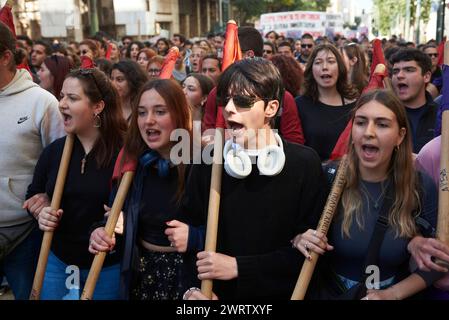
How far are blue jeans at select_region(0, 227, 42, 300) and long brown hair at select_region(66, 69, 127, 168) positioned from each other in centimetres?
80

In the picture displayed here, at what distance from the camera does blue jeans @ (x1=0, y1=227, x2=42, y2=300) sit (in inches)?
131

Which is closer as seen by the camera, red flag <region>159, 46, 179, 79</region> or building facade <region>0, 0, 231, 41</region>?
red flag <region>159, 46, 179, 79</region>

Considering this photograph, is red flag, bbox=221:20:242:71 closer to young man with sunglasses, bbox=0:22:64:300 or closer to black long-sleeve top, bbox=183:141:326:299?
black long-sleeve top, bbox=183:141:326:299

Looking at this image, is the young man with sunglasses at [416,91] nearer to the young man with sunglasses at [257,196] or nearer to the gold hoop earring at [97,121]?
the young man with sunglasses at [257,196]

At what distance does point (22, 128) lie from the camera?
3211 millimetres

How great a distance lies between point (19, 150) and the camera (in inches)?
127

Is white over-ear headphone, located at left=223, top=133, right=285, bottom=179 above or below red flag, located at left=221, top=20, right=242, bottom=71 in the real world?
below

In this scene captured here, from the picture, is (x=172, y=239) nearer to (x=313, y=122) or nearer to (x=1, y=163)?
(x=1, y=163)

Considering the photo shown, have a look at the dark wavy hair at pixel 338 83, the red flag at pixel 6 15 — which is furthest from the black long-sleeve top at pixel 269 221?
the red flag at pixel 6 15

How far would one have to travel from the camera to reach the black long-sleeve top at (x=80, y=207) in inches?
117

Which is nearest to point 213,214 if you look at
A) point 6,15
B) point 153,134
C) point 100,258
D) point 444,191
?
point 153,134

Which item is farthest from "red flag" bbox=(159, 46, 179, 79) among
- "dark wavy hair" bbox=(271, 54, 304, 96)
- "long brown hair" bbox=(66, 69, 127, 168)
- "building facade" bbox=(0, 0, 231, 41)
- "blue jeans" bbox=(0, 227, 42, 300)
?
"building facade" bbox=(0, 0, 231, 41)

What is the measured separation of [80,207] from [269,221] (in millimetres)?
1232
